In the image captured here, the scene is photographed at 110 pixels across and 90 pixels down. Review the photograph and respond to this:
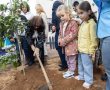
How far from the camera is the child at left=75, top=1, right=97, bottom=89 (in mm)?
3891

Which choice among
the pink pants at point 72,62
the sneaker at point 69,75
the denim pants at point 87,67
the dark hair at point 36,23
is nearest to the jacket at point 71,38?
the pink pants at point 72,62

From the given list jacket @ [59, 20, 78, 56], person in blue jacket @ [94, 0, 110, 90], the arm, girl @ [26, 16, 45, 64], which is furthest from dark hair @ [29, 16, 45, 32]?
person in blue jacket @ [94, 0, 110, 90]

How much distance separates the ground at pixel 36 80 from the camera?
4.37m

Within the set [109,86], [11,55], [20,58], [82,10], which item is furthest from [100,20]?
[20,58]

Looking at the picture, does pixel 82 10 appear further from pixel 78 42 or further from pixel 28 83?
pixel 28 83

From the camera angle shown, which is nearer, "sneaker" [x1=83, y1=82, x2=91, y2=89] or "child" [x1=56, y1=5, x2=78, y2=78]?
"sneaker" [x1=83, y1=82, x2=91, y2=89]

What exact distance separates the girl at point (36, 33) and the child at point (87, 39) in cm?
139

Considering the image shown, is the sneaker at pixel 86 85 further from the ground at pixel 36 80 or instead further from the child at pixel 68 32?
the child at pixel 68 32

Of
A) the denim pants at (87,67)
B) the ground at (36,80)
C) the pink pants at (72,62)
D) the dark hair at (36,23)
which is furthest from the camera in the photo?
the dark hair at (36,23)

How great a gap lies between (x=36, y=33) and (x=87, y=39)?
1.73 m

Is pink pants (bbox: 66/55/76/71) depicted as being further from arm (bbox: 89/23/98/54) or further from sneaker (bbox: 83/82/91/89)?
arm (bbox: 89/23/98/54)

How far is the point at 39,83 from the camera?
465cm

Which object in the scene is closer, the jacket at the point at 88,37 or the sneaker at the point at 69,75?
the jacket at the point at 88,37

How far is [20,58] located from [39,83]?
0.91 meters
